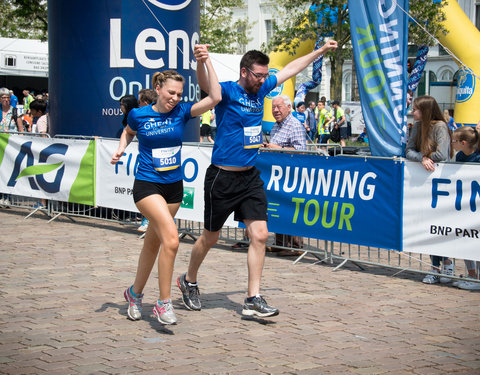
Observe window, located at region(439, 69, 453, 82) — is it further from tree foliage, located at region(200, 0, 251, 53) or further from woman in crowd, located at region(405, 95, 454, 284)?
woman in crowd, located at region(405, 95, 454, 284)

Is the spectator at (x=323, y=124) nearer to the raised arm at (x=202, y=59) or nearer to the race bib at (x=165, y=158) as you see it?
the raised arm at (x=202, y=59)

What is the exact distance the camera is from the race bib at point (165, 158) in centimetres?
605

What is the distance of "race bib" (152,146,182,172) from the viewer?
19.9ft

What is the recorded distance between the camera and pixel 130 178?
36.2 ft

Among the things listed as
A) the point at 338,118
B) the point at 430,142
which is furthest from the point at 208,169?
the point at 338,118

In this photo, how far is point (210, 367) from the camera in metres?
4.89

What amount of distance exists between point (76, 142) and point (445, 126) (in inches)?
239

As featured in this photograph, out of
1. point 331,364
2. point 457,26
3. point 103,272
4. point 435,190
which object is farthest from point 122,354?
point 457,26

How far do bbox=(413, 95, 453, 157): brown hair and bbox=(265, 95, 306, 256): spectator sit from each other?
1.76 metres

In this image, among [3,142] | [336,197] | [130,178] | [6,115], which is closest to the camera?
[336,197]

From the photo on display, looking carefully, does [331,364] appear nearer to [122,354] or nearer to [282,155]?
[122,354]

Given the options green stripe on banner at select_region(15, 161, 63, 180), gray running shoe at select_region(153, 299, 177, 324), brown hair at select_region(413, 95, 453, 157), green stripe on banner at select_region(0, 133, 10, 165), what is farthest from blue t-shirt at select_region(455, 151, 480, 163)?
green stripe on banner at select_region(0, 133, 10, 165)

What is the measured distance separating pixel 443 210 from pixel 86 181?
5960 mm

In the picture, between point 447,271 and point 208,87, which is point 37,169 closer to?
point 208,87
